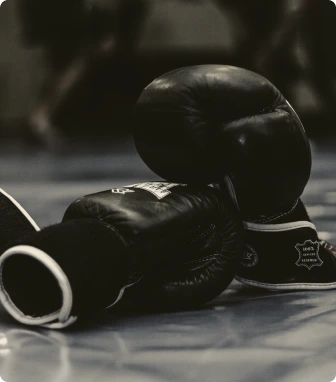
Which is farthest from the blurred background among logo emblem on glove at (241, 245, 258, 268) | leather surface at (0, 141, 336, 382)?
leather surface at (0, 141, 336, 382)

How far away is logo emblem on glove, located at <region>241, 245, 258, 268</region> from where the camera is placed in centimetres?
153

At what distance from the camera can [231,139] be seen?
4.66 ft

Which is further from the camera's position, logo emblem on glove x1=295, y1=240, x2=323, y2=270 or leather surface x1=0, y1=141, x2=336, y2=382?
logo emblem on glove x1=295, y1=240, x2=323, y2=270

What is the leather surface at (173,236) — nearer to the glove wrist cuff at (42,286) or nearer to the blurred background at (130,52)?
the glove wrist cuff at (42,286)

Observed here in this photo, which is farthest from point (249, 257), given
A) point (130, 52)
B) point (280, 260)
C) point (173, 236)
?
point (130, 52)

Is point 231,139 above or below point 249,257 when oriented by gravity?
above

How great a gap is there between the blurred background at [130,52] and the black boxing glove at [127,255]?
4.89 metres

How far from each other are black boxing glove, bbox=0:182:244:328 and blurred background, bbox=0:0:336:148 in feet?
16.0

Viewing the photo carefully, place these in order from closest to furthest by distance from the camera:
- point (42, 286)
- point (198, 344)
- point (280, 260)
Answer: point (198, 344) → point (42, 286) → point (280, 260)

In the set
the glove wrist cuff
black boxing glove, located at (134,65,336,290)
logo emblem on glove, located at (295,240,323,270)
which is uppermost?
black boxing glove, located at (134,65,336,290)

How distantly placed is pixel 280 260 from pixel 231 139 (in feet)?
1.02

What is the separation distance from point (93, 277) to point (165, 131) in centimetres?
37

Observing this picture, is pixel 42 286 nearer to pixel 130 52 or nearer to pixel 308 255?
pixel 308 255

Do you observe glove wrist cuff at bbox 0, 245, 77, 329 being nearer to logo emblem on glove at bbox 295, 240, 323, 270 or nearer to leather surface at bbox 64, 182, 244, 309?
leather surface at bbox 64, 182, 244, 309
